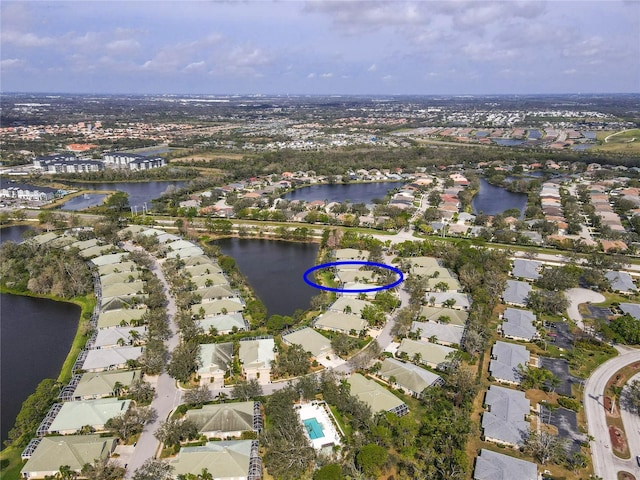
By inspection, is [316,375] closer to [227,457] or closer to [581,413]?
[227,457]

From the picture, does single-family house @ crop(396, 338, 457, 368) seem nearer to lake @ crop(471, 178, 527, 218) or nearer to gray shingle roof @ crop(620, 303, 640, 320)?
gray shingle roof @ crop(620, 303, 640, 320)

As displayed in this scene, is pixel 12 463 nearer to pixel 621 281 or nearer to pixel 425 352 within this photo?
pixel 425 352

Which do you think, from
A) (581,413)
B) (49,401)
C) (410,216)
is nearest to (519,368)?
(581,413)

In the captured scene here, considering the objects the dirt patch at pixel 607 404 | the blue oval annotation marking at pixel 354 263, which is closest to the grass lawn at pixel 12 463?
the blue oval annotation marking at pixel 354 263

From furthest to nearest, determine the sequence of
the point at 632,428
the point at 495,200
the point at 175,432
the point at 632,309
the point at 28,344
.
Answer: the point at 495,200 < the point at 632,309 < the point at 28,344 < the point at 632,428 < the point at 175,432

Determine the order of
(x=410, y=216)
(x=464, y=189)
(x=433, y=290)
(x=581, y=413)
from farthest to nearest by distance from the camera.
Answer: (x=464, y=189), (x=410, y=216), (x=433, y=290), (x=581, y=413)

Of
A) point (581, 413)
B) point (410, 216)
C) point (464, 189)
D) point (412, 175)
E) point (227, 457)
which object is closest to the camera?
point (227, 457)

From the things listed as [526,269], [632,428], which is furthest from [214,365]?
[526,269]

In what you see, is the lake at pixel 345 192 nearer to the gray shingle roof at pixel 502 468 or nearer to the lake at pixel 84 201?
the lake at pixel 84 201
